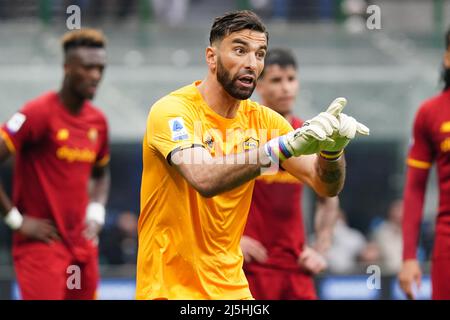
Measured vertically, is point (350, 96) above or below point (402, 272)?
above

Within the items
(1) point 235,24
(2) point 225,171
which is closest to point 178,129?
(2) point 225,171

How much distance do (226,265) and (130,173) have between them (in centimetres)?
1213

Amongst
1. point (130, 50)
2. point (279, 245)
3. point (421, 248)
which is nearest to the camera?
point (279, 245)

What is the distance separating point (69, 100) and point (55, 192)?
2.78 feet

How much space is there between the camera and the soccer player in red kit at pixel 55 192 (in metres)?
8.75

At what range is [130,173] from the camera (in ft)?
59.4

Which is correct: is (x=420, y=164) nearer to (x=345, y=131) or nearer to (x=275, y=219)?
(x=275, y=219)

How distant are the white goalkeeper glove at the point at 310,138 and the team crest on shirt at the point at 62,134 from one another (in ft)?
12.3

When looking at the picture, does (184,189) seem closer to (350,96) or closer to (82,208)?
(82,208)

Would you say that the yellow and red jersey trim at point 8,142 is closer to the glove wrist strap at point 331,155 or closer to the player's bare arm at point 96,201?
the player's bare arm at point 96,201

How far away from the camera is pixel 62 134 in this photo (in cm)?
901

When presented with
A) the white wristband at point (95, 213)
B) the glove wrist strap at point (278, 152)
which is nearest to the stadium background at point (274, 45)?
the white wristband at point (95, 213)

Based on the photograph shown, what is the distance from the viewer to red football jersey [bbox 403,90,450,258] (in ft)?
24.7
